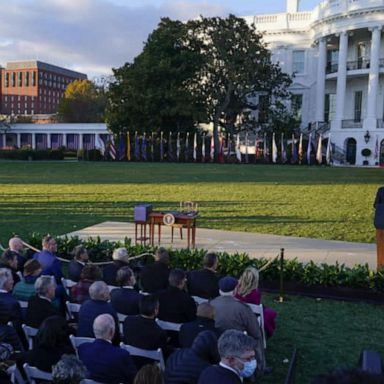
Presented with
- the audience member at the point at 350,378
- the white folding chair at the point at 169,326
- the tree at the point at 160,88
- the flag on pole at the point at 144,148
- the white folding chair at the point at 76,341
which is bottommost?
the white folding chair at the point at 169,326

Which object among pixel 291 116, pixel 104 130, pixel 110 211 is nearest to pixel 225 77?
pixel 291 116

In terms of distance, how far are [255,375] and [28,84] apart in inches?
6856

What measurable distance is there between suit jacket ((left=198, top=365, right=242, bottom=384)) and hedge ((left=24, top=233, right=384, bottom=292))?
5677mm

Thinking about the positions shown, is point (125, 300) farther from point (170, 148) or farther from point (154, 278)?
point (170, 148)

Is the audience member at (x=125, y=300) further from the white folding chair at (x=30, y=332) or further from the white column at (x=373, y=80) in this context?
the white column at (x=373, y=80)

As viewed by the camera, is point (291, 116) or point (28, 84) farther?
point (28, 84)

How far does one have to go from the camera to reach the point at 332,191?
2573 cm

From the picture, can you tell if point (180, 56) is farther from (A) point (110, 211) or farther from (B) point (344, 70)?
(A) point (110, 211)

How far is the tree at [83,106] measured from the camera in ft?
352

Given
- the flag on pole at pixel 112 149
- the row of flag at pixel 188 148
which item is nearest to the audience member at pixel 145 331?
the row of flag at pixel 188 148

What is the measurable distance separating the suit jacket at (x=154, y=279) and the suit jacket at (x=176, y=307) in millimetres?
1426

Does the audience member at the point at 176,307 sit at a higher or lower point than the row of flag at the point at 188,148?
lower

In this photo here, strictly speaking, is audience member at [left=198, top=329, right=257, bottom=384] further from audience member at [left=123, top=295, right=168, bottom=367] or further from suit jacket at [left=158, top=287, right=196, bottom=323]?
suit jacket at [left=158, top=287, right=196, bottom=323]

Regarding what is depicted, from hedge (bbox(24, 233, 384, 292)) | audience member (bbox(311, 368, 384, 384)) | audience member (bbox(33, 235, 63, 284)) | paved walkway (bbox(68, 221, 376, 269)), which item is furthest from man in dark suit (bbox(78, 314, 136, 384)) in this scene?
paved walkway (bbox(68, 221, 376, 269))
